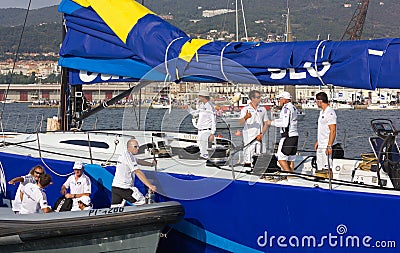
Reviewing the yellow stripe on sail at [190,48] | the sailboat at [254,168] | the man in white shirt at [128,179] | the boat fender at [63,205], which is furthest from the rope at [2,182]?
the yellow stripe on sail at [190,48]

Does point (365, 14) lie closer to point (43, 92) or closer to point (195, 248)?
point (195, 248)

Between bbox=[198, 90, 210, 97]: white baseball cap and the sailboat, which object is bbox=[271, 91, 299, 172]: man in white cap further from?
bbox=[198, 90, 210, 97]: white baseball cap

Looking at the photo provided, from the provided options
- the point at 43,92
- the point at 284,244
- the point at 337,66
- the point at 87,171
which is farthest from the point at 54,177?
the point at 43,92

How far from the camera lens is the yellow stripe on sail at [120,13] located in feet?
32.8

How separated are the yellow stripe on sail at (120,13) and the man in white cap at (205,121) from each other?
170 cm

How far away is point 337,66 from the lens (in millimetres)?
8273

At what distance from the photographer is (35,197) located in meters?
9.22

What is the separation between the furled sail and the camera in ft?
26.7

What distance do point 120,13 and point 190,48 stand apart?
1.57 meters

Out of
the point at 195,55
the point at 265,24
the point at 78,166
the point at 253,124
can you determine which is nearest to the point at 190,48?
the point at 195,55

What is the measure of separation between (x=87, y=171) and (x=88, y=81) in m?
1.87

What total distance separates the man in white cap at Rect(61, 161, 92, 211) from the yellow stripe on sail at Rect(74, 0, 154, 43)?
6.16ft

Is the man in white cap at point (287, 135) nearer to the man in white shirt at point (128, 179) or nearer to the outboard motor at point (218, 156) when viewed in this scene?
the outboard motor at point (218, 156)

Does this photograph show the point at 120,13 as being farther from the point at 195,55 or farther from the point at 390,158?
the point at 390,158
